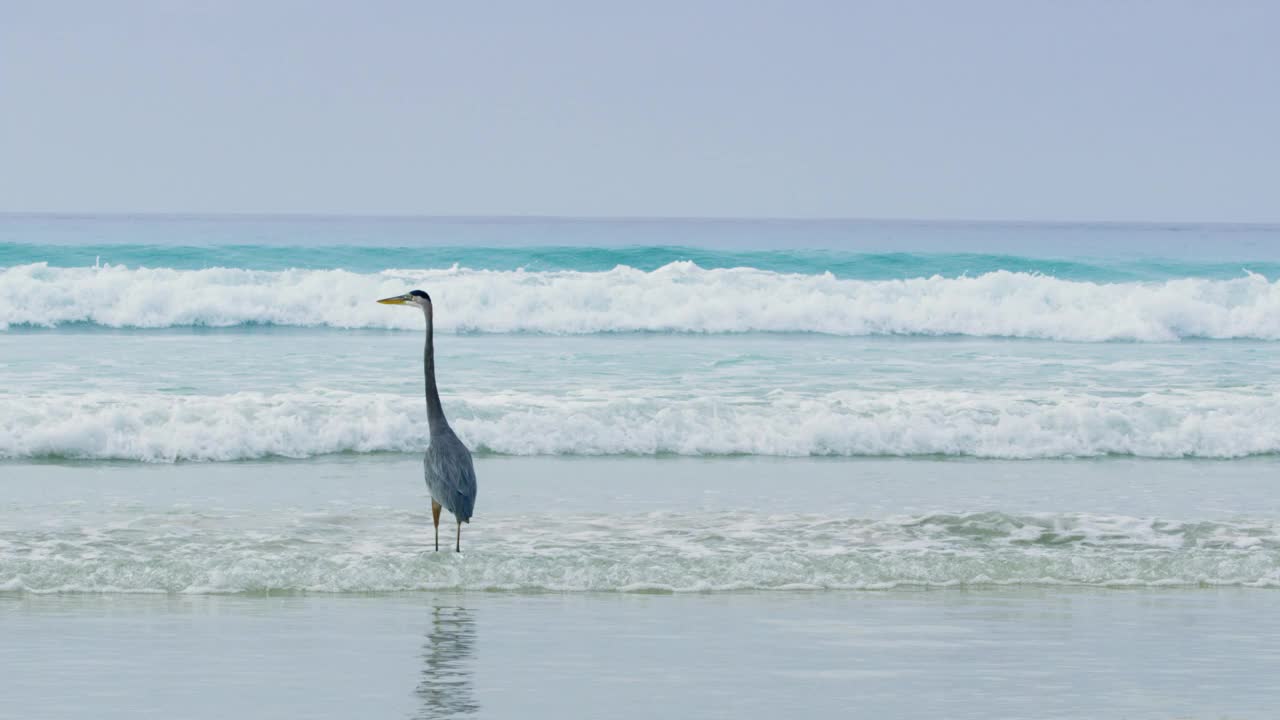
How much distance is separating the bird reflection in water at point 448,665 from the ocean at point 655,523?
2cm

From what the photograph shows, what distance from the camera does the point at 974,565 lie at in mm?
9617

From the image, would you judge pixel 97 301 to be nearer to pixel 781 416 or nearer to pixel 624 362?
pixel 624 362

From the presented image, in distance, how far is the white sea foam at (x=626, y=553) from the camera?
29.9ft

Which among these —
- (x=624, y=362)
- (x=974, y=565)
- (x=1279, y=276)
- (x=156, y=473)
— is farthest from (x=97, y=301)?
(x=1279, y=276)

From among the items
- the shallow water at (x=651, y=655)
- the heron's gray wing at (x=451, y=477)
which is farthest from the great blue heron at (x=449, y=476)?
the shallow water at (x=651, y=655)

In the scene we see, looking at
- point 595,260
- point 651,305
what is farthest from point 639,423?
point 595,260

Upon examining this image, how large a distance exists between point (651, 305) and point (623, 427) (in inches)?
694

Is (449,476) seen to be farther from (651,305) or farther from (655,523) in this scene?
(651,305)

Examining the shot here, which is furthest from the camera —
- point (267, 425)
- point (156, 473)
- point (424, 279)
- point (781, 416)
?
point (424, 279)

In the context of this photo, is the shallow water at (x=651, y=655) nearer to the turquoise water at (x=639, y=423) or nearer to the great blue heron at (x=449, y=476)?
the turquoise water at (x=639, y=423)

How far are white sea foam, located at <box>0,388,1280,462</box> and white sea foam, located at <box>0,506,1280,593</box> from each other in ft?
11.4

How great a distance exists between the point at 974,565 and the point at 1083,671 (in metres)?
2.41

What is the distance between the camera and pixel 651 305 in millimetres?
33156

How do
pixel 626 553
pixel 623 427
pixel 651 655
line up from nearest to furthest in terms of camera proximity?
pixel 651 655 → pixel 626 553 → pixel 623 427
